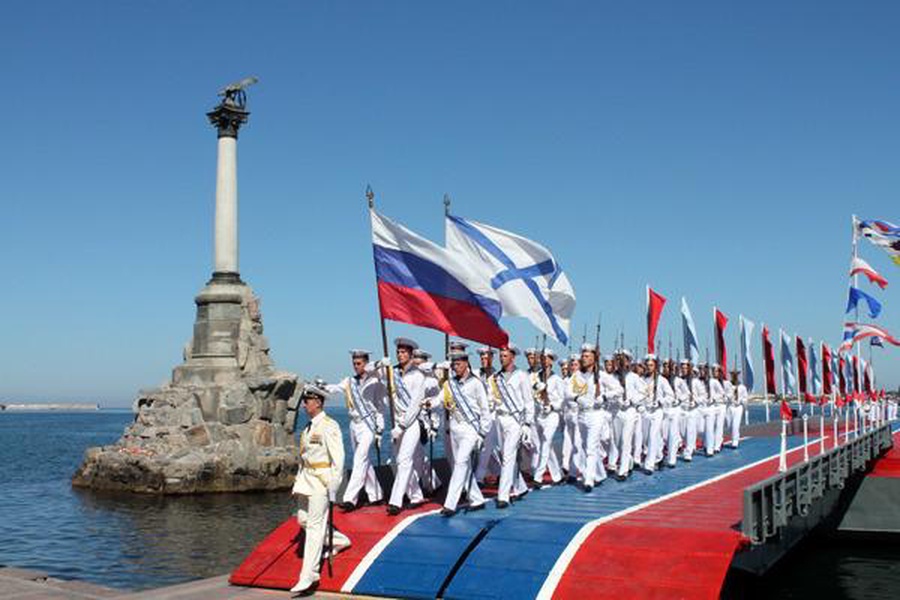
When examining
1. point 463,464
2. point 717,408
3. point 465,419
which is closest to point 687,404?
point 717,408

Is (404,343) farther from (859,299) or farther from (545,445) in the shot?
(859,299)

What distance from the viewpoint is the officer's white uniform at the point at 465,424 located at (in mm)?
12267

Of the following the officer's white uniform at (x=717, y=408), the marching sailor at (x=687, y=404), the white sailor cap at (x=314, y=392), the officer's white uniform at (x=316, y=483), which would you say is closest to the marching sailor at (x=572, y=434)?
the marching sailor at (x=687, y=404)

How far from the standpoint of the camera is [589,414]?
51.6 feet

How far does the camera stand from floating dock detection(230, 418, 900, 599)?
9.45m

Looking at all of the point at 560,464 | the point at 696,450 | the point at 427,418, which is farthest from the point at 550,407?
the point at 696,450

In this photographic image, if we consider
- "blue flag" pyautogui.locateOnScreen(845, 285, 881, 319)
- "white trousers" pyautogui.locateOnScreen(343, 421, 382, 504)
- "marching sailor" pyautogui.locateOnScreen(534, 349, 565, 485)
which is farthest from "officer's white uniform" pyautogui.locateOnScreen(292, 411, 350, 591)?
"blue flag" pyautogui.locateOnScreen(845, 285, 881, 319)

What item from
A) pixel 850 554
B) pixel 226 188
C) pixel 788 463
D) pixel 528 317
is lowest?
pixel 850 554

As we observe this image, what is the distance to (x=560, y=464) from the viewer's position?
18.0 metres

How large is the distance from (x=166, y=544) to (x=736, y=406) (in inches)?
546

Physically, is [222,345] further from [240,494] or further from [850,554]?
[850,554]

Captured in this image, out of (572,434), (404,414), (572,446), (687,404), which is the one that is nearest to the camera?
(404,414)

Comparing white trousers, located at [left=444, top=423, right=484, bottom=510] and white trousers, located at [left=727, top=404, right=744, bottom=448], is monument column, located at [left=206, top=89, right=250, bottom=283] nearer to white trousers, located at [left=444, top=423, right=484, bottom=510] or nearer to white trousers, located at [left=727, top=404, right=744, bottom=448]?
white trousers, located at [left=727, top=404, right=744, bottom=448]

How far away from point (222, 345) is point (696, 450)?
63.8 feet
